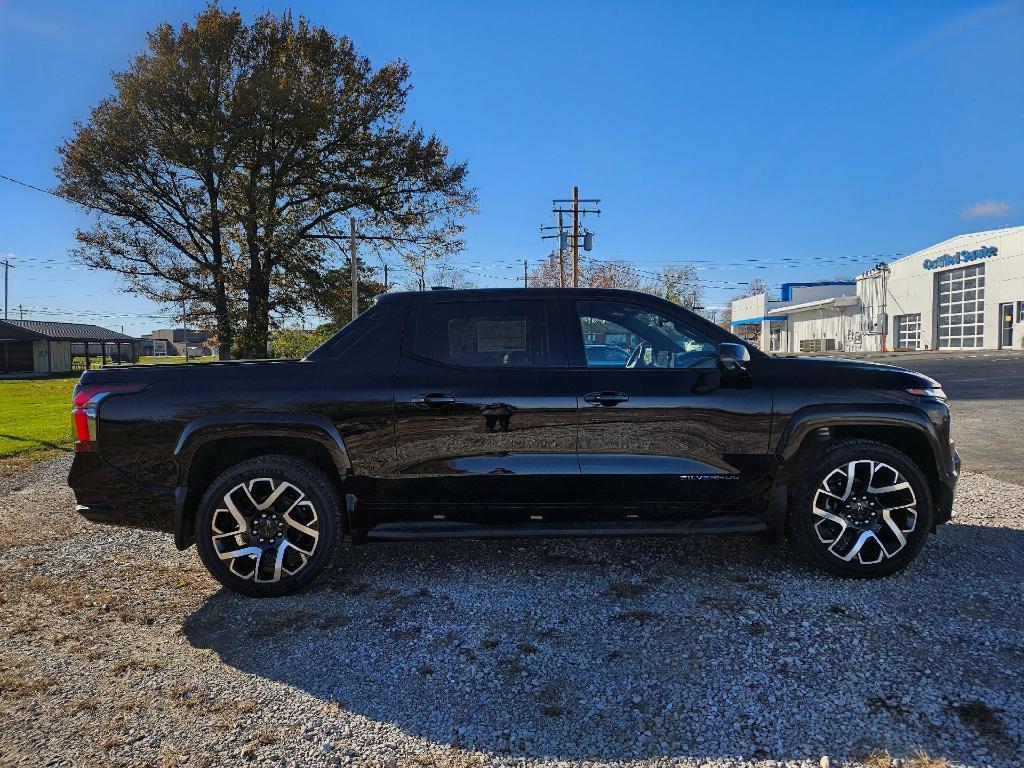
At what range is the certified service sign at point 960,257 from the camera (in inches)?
1523

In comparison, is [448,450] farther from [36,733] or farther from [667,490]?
[36,733]

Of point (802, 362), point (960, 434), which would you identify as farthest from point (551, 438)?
point (960, 434)

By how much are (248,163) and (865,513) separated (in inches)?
924

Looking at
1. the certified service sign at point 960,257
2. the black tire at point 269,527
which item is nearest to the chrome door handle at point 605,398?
the black tire at point 269,527

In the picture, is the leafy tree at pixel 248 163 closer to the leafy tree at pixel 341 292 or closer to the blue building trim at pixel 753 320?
the leafy tree at pixel 341 292

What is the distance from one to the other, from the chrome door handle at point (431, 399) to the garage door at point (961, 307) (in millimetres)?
47787

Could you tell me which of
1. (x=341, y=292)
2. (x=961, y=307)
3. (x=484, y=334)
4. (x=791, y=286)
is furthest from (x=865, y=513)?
(x=791, y=286)

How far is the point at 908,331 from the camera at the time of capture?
4753cm

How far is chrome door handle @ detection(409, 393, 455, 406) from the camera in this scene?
11.4ft

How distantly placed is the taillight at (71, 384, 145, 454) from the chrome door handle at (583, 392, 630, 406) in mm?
2526

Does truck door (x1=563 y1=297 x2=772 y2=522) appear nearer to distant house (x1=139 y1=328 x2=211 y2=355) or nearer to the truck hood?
the truck hood

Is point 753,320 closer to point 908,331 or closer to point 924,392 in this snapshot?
point 908,331

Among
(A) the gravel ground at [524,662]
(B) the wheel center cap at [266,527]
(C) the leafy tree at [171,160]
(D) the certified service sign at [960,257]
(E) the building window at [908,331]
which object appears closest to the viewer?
(A) the gravel ground at [524,662]

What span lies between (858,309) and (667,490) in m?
58.5
